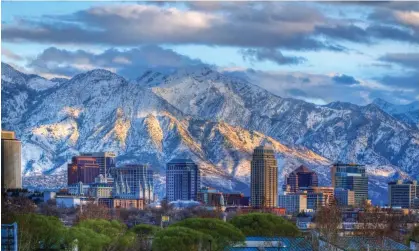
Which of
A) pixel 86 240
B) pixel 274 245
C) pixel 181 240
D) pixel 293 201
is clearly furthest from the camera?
pixel 293 201

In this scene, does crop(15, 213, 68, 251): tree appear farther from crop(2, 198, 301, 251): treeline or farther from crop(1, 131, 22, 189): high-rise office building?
crop(1, 131, 22, 189): high-rise office building

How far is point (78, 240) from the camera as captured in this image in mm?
39000

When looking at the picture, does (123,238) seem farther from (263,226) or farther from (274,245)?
(263,226)

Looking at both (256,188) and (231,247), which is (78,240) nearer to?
(231,247)

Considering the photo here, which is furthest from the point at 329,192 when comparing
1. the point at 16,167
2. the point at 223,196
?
the point at 16,167

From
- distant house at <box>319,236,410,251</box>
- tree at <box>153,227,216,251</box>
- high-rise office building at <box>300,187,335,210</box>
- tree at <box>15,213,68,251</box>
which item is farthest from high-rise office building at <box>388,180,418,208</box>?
distant house at <box>319,236,410,251</box>

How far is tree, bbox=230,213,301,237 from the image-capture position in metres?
49.1

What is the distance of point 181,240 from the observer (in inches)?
1543

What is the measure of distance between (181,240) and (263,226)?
1198 cm

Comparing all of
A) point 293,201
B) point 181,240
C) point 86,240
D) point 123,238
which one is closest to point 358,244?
point 181,240

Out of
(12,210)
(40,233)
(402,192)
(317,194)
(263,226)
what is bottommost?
(317,194)

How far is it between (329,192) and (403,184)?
13.1 meters

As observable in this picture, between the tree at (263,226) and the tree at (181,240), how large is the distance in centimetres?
814

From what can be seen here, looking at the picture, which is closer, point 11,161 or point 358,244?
point 358,244
